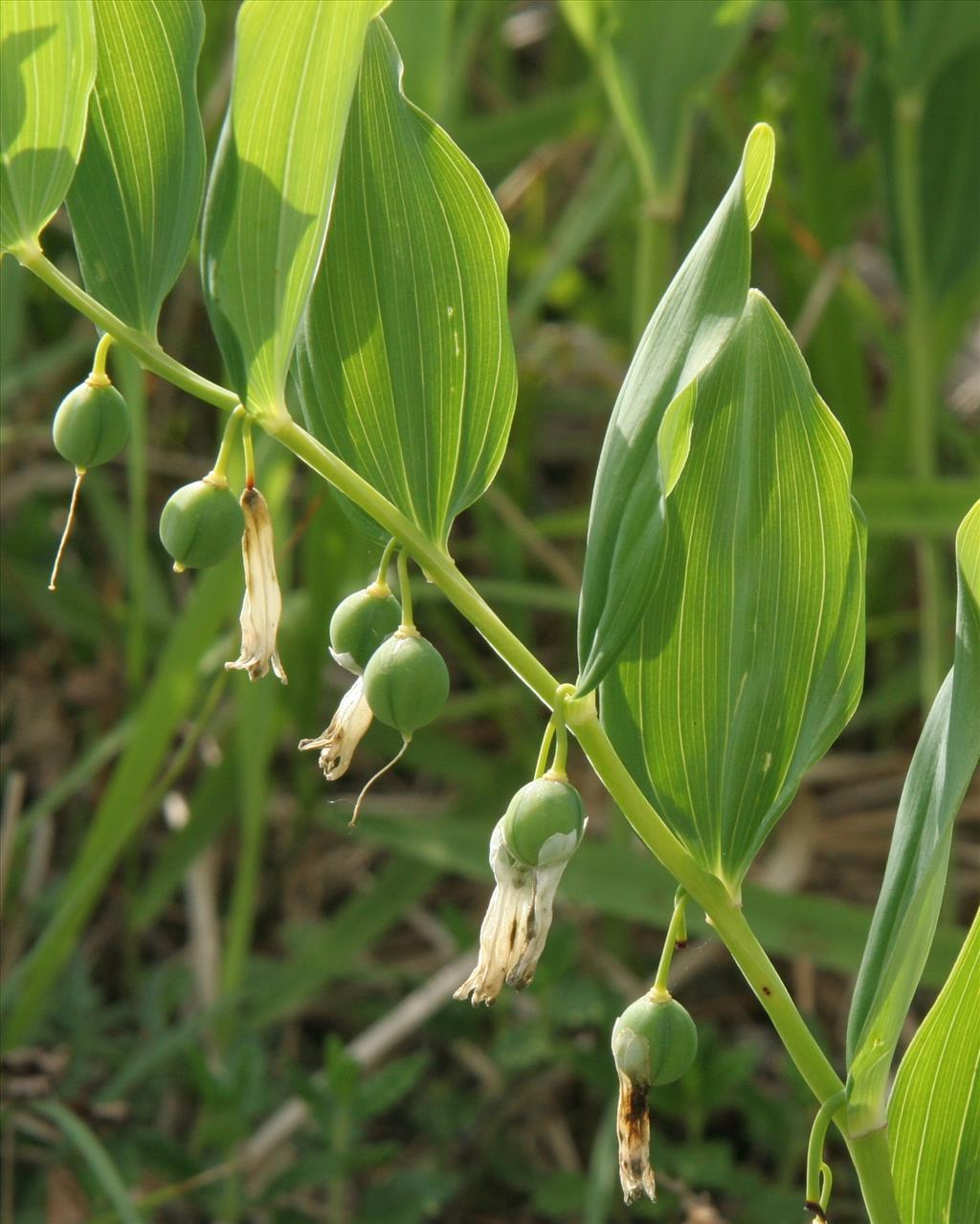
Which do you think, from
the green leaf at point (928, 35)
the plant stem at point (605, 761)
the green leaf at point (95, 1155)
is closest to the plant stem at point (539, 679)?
the plant stem at point (605, 761)

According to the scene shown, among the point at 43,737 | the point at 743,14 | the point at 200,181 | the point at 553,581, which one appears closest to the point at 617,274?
the point at 553,581

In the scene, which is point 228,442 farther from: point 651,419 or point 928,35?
point 928,35

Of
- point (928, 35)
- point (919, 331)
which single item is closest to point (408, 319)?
point (928, 35)

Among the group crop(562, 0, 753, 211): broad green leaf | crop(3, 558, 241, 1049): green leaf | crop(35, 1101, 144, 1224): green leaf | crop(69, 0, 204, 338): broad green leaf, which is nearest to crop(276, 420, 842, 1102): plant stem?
crop(69, 0, 204, 338): broad green leaf

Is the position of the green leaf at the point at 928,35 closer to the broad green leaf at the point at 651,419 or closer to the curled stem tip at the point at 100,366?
the broad green leaf at the point at 651,419

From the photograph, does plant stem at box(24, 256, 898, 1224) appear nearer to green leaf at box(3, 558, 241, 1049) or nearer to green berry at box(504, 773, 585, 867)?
green berry at box(504, 773, 585, 867)

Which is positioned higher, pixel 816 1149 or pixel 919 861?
pixel 919 861

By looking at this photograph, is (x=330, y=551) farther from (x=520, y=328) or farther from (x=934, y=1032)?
(x=934, y=1032)
